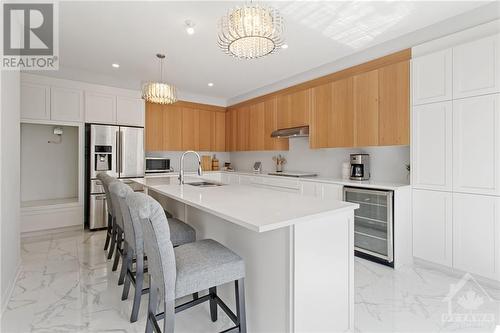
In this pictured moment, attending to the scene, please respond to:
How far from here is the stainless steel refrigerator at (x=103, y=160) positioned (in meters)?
4.15

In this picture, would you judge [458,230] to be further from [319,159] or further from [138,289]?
[138,289]

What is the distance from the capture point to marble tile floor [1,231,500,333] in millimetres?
1838

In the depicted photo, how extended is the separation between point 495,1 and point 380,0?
109 centimetres

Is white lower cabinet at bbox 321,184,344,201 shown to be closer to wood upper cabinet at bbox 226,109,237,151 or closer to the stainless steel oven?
the stainless steel oven

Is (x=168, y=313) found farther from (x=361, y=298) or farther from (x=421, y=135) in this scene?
(x=421, y=135)

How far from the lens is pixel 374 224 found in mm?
3082

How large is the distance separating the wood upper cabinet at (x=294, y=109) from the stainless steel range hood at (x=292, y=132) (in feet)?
0.35

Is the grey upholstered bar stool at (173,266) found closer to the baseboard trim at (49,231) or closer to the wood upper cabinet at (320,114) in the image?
the wood upper cabinet at (320,114)

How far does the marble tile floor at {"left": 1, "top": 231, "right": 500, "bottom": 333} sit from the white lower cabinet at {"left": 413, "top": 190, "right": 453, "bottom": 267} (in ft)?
0.61

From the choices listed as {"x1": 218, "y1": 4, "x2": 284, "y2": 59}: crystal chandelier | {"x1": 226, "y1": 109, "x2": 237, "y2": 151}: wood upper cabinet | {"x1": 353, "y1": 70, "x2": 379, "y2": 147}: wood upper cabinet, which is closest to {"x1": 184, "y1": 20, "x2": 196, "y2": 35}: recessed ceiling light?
{"x1": 218, "y1": 4, "x2": 284, "y2": 59}: crystal chandelier

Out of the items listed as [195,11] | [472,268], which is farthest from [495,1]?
[195,11]

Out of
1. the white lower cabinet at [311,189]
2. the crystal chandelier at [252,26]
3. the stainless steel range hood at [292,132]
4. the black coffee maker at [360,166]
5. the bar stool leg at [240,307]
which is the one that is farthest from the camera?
the stainless steel range hood at [292,132]

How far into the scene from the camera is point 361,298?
221cm

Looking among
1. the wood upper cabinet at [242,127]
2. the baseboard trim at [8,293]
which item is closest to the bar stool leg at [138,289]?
the baseboard trim at [8,293]
